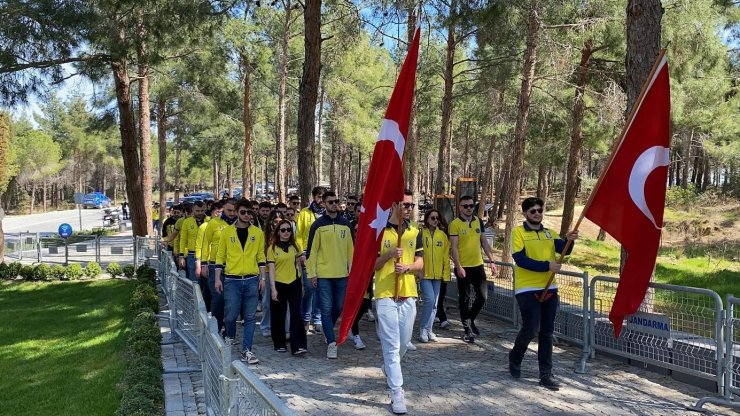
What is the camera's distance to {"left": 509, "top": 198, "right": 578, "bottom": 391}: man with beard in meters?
5.99

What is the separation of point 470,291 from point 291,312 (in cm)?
249

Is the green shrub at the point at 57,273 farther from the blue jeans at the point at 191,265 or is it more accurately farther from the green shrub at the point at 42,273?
the blue jeans at the point at 191,265

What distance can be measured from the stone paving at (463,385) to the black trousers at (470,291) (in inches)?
18.7

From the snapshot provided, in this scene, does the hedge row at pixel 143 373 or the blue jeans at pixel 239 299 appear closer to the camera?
the hedge row at pixel 143 373

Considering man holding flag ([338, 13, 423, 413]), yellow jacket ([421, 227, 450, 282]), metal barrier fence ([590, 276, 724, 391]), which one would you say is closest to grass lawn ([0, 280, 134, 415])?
man holding flag ([338, 13, 423, 413])

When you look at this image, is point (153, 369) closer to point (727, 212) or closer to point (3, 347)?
point (3, 347)

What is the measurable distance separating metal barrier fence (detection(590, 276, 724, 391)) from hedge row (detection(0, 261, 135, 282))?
46.6 feet

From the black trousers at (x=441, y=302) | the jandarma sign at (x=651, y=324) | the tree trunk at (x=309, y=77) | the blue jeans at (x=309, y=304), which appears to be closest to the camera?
the jandarma sign at (x=651, y=324)

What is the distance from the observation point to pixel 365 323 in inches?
373

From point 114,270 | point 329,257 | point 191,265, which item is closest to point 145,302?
point 191,265

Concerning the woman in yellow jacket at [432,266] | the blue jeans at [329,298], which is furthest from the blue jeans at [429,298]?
the blue jeans at [329,298]

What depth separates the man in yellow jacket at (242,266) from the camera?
23.2ft

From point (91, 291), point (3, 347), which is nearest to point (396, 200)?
point (3, 347)

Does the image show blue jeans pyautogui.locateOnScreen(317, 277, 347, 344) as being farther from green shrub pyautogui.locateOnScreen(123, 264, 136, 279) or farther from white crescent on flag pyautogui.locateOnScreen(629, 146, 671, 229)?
green shrub pyautogui.locateOnScreen(123, 264, 136, 279)
